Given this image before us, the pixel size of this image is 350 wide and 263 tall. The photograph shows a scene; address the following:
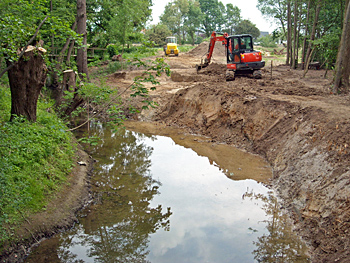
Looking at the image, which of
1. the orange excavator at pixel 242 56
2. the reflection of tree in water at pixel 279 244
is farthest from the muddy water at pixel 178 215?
the orange excavator at pixel 242 56

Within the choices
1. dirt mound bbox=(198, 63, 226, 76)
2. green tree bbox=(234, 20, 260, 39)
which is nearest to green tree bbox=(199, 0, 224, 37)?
green tree bbox=(234, 20, 260, 39)

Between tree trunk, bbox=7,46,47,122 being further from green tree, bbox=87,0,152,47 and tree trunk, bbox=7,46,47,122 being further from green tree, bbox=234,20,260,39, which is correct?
green tree, bbox=234,20,260,39

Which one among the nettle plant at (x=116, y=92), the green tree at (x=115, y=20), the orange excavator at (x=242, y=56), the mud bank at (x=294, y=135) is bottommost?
the mud bank at (x=294, y=135)

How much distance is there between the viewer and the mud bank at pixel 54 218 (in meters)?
5.44

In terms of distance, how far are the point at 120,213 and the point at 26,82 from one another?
387 cm

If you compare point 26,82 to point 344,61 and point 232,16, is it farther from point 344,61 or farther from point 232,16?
point 232,16

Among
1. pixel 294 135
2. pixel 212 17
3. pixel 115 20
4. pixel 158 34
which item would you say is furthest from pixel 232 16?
pixel 294 135

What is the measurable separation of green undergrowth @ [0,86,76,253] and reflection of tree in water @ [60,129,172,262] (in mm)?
960

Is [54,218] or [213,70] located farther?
[213,70]

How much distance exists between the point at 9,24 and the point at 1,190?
273cm

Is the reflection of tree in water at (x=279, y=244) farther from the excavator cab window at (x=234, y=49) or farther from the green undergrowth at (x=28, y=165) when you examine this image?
the excavator cab window at (x=234, y=49)

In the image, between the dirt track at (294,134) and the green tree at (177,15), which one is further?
the green tree at (177,15)

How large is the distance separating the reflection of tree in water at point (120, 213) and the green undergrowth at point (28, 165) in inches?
37.8

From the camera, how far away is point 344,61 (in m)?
13.2
